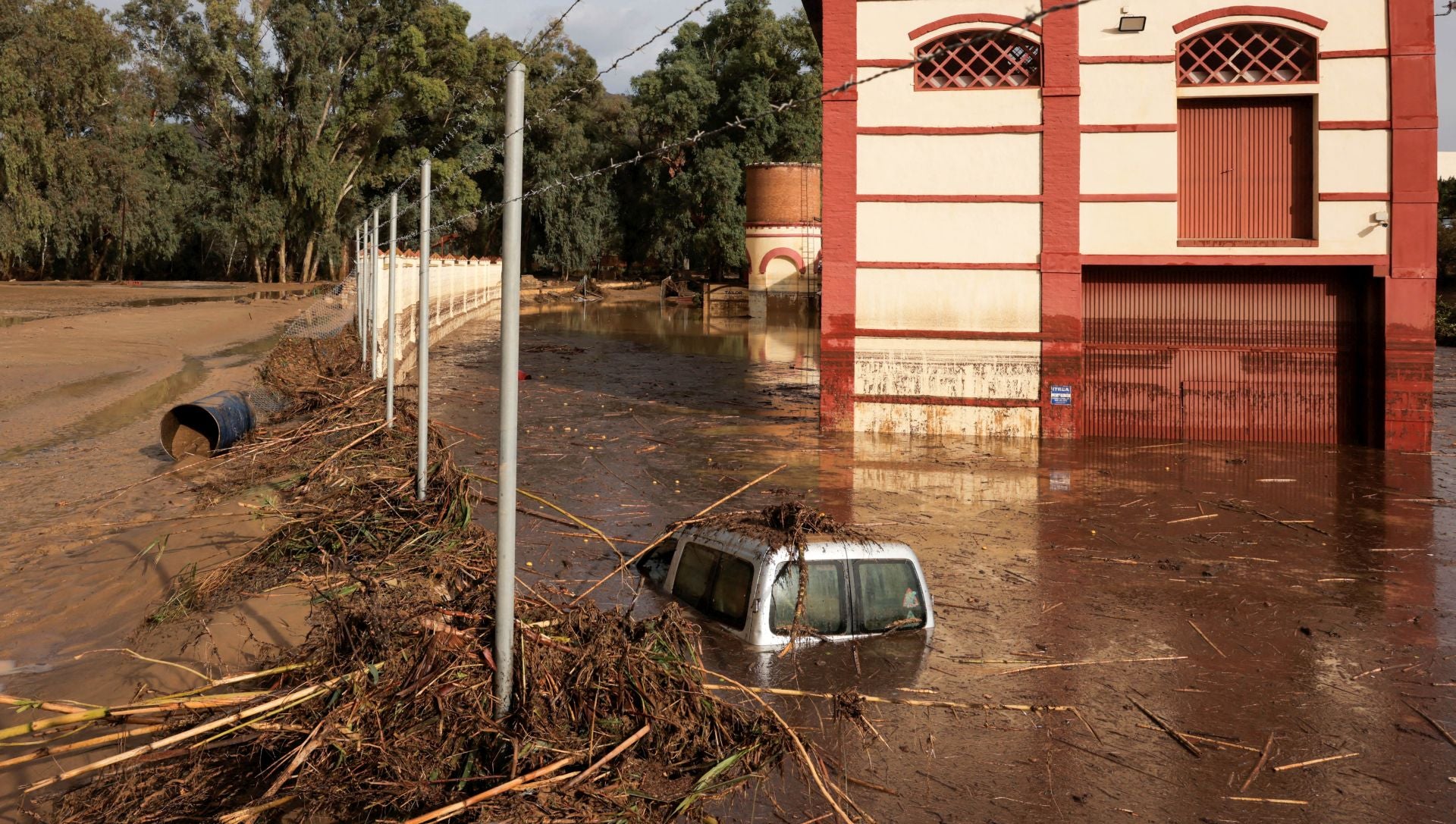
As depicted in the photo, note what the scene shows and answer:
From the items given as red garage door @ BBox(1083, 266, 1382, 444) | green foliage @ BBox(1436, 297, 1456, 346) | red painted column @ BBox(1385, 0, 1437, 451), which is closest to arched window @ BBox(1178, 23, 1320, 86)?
red painted column @ BBox(1385, 0, 1437, 451)

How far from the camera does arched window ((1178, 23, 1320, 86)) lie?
18.0m

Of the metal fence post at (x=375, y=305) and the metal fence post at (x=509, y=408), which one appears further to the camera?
the metal fence post at (x=375, y=305)

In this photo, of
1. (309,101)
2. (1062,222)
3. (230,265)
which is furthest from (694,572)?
(230,265)

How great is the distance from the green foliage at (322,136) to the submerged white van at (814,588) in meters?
28.9

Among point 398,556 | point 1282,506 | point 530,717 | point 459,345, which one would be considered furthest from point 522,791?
point 459,345

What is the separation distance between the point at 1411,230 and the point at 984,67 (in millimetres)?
6673

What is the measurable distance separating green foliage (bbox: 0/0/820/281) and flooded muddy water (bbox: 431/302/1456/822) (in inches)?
897

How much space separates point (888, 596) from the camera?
27.3ft

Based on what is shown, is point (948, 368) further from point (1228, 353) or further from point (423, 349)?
point (423, 349)

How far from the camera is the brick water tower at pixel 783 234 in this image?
56250mm

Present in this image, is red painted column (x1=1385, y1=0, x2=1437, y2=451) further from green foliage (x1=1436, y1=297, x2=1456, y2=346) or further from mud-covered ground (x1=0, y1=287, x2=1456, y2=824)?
green foliage (x1=1436, y1=297, x2=1456, y2=346)

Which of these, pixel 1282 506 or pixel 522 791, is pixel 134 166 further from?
pixel 522 791

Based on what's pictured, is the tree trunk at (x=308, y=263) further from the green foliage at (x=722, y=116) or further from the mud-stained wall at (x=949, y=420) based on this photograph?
the mud-stained wall at (x=949, y=420)

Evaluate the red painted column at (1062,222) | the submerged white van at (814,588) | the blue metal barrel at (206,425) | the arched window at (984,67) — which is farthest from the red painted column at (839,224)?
the submerged white van at (814,588)
